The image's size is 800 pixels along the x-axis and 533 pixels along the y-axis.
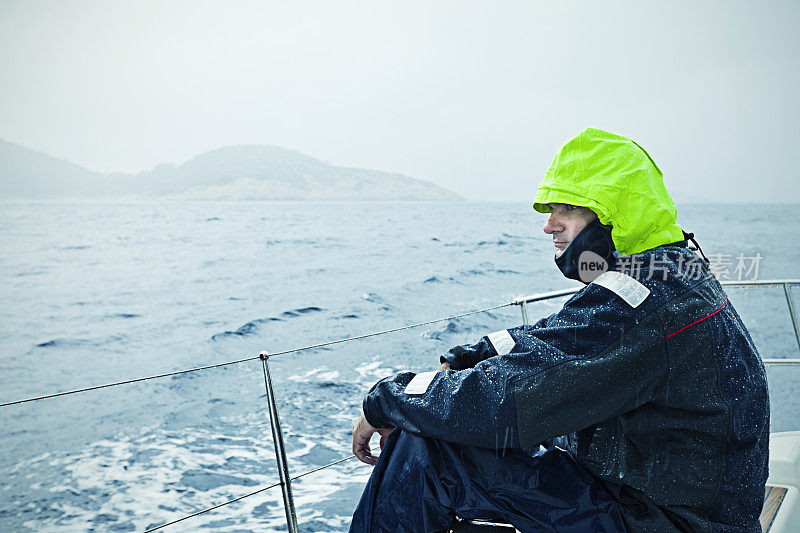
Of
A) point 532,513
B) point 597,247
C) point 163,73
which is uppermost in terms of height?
point 163,73

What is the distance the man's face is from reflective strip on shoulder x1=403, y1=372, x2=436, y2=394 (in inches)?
12.2

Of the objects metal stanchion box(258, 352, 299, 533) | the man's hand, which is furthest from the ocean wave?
the man's hand

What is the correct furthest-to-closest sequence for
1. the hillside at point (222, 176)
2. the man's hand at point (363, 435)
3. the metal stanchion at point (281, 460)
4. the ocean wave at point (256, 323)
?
the hillside at point (222, 176) < the ocean wave at point (256, 323) < the metal stanchion at point (281, 460) < the man's hand at point (363, 435)

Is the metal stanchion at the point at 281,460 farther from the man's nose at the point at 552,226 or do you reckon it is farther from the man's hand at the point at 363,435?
the man's nose at the point at 552,226

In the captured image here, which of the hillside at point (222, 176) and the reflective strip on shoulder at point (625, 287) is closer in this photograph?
the reflective strip on shoulder at point (625, 287)

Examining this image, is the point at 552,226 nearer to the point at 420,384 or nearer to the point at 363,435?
the point at 420,384

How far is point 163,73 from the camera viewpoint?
3816cm

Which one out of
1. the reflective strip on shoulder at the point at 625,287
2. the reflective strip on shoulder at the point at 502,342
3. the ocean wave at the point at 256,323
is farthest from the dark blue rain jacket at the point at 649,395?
the ocean wave at the point at 256,323

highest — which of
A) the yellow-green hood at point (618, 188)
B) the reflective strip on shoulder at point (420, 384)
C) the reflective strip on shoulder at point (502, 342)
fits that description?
the yellow-green hood at point (618, 188)

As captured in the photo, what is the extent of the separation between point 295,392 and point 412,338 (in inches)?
96.7

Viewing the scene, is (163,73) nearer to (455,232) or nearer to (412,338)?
(455,232)

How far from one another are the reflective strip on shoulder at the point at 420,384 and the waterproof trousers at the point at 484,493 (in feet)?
0.26

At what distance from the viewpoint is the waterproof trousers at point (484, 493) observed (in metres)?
0.92

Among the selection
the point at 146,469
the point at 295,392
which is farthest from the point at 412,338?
the point at 146,469
